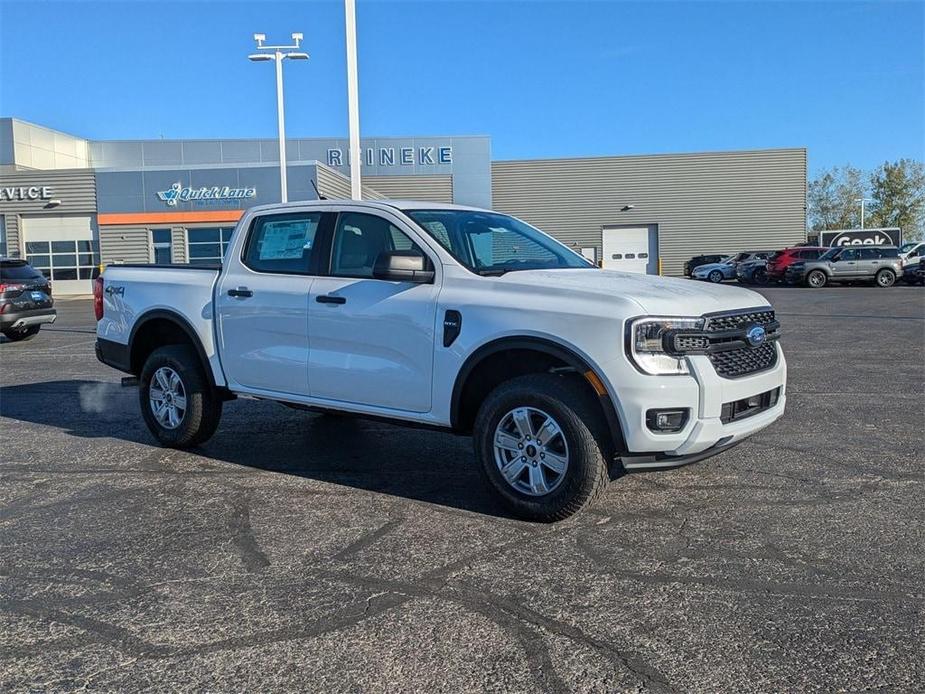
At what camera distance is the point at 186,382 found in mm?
6352

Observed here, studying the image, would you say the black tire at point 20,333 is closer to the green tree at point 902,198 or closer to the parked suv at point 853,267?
the parked suv at point 853,267

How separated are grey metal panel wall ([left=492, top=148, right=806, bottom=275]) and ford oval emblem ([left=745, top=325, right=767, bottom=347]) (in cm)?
4484

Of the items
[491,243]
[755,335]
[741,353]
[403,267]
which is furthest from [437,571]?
[491,243]

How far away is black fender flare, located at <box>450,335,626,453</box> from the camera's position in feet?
14.4

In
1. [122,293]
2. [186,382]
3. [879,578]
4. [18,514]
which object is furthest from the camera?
[122,293]

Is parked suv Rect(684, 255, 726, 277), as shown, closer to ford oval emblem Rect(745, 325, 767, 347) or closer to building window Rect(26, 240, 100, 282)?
building window Rect(26, 240, 100, 282)

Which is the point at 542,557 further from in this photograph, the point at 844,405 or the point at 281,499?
the point at 844,405

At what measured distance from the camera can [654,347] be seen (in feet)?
14.2

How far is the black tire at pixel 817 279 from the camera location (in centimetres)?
3359

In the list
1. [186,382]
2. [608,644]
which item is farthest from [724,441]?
[186,382]

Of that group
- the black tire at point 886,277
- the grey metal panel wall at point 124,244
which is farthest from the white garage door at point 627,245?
the grey metal panel wall at point 124,244

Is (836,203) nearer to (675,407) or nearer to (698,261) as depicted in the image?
(698,261)

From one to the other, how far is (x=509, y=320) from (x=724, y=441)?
1359mm

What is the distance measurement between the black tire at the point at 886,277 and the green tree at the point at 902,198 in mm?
44012
